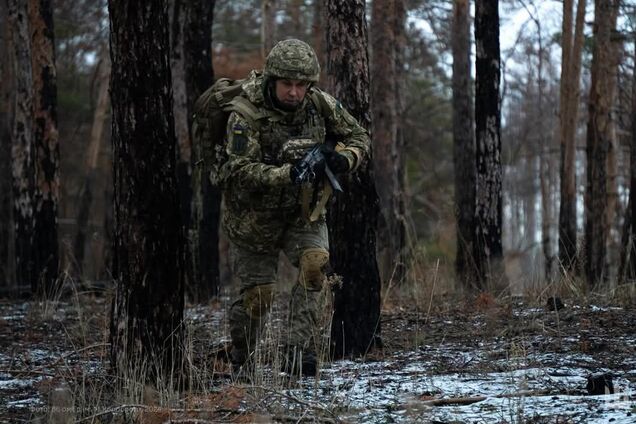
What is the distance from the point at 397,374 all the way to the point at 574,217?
915 centimetres

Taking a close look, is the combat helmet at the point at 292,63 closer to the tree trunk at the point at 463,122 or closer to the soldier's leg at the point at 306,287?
the soldier's leg at the point at 306,287

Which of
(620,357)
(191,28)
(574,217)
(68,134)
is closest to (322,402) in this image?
(620,357)

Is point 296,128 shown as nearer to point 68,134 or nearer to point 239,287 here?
point 239,287

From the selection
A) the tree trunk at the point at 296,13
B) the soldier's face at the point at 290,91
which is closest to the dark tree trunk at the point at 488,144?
the soldier's face at the point at 290,91

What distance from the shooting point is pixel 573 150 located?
14578 mm

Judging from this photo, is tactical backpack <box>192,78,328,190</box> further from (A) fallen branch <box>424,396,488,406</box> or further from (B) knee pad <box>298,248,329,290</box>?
(A) fallen branch <box>424,396,488,406</box>

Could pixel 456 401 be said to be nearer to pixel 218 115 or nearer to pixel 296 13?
pixel 218 115

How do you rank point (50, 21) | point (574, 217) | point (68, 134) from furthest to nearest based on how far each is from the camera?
point (68, 134)
point (574, 217)
point (50, 21)

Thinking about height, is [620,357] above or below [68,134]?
below

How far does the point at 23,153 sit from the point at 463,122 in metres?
6.30

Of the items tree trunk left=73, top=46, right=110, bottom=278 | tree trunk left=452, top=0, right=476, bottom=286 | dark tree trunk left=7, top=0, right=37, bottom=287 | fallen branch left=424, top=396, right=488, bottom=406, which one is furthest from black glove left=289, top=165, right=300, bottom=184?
tree trunk left=73, top=46, right=110, bottom=278

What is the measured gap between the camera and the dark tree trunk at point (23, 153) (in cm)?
1245

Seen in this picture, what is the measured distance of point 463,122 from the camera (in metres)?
14.8

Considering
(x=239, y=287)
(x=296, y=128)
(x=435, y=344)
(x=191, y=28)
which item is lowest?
(x=435, y=344)
